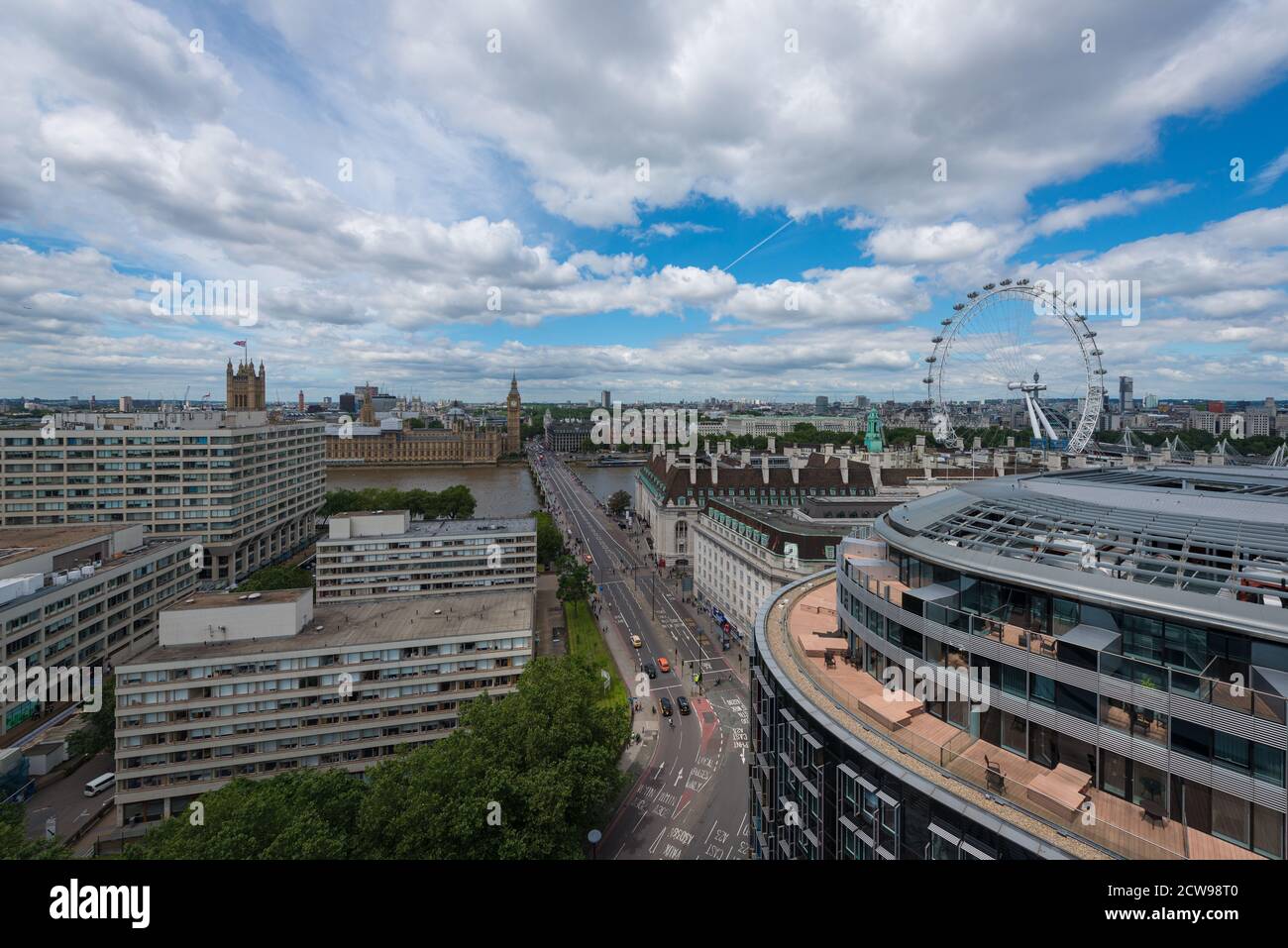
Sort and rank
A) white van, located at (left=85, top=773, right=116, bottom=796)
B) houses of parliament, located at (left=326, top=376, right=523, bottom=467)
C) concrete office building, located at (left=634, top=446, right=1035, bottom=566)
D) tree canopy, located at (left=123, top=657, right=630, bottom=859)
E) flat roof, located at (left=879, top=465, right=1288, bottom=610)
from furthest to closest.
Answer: houses of parliament, located at (left=326, top=376, right=523, bottom=467), concrete office building, located at (left=634, top=446, right=1035, bottom=566), white van, located at (left=85, top=773, right=116, bottom=796), tree canopy, located at (left=123, top=657, right=630, bottom=859), flat roof, located at (left=879, top=465, right=1288, bottom=610)

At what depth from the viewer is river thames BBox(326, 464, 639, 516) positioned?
107375mm

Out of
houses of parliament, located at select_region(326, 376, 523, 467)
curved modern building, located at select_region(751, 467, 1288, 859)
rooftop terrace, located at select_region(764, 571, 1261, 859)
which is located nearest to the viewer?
rooftop terrace, located at select_region(764, 571, 1261, 859)

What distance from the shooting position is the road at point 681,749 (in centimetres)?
2439

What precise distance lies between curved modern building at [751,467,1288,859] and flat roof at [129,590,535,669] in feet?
61.1

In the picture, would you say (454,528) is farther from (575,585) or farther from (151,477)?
(151,477)

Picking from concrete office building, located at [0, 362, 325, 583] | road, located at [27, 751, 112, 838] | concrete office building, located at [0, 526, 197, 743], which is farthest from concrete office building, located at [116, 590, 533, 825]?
concrete office building, located at [0, 362, 325, 583]

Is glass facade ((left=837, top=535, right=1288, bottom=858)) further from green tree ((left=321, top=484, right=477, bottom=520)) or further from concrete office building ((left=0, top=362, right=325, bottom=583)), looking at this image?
green tree ((left=321, top=484, right=477, bottom=520))

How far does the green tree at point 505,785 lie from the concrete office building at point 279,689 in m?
5.02

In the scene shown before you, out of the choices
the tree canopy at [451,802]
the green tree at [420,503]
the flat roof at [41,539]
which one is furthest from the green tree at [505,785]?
the green tree at [420,503]

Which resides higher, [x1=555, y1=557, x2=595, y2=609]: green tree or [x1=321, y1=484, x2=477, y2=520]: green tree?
[x1=321, y1=484, x2=477, y2=520]: green tree

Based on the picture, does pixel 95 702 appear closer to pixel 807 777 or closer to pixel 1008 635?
pixel 807 777

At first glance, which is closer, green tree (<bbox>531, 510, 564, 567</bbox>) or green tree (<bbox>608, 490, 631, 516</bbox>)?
green tree (<bbox>531, 510, 564, 567</bbox>)

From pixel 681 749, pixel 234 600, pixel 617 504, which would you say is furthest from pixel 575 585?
pixel 617 504
